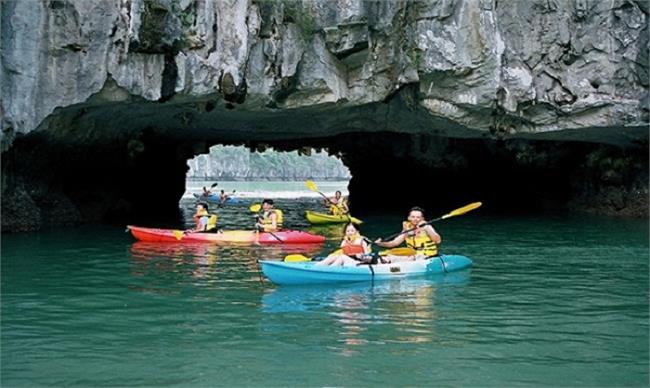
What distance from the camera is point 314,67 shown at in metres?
15.7

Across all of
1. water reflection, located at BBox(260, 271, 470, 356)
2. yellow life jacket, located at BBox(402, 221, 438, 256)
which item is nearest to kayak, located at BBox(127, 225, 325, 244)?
yellow life jacket, located at BBox(402, 221, 438, 256)

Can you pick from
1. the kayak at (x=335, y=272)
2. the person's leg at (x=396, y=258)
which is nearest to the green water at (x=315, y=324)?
the kayak at (x=335, y=272)

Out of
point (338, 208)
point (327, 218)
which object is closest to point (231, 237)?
point (327, 218)

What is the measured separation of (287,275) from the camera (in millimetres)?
10109

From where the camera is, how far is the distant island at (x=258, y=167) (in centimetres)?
12406

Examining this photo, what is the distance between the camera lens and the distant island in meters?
124

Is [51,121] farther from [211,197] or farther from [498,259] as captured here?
[211,197]

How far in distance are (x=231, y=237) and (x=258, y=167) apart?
A: 4532 inches

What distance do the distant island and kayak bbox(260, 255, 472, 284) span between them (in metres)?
111

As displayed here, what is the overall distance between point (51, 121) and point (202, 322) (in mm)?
9409

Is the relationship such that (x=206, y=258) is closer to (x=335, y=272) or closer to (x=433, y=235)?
(x=335, y=272)

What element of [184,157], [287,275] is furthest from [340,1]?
[184,157]

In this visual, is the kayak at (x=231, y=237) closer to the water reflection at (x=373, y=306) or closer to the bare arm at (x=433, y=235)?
the bare arm at (x=433, y=235)

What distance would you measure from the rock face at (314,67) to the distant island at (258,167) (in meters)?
103
